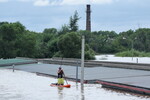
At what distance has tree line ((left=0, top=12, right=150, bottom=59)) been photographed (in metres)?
55.2

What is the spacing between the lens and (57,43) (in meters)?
59.4

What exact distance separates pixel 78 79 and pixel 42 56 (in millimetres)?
46959

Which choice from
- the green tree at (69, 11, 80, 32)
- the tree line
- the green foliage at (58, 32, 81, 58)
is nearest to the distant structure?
the tree line

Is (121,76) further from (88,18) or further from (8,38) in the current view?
(88,18)

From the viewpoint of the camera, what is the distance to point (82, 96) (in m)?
16.7

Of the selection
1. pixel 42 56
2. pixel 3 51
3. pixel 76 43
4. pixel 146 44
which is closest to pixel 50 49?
pixel 42 56

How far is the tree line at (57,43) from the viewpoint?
181ft

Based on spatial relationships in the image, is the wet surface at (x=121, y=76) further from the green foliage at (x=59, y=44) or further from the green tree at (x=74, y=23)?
the green tree at (x=74, y=23)

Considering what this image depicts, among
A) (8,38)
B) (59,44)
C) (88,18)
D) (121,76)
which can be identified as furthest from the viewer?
(88,18)

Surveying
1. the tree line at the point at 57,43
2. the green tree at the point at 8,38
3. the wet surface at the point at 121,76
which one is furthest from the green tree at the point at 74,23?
the wet surface at the point at 121,76

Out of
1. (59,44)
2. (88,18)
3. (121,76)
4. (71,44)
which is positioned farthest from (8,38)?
(121,76)

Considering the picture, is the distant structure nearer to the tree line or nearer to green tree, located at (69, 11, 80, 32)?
the tree line

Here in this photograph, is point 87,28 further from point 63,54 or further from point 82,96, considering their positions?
point 82,96

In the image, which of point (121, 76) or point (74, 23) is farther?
point (74, 23)
